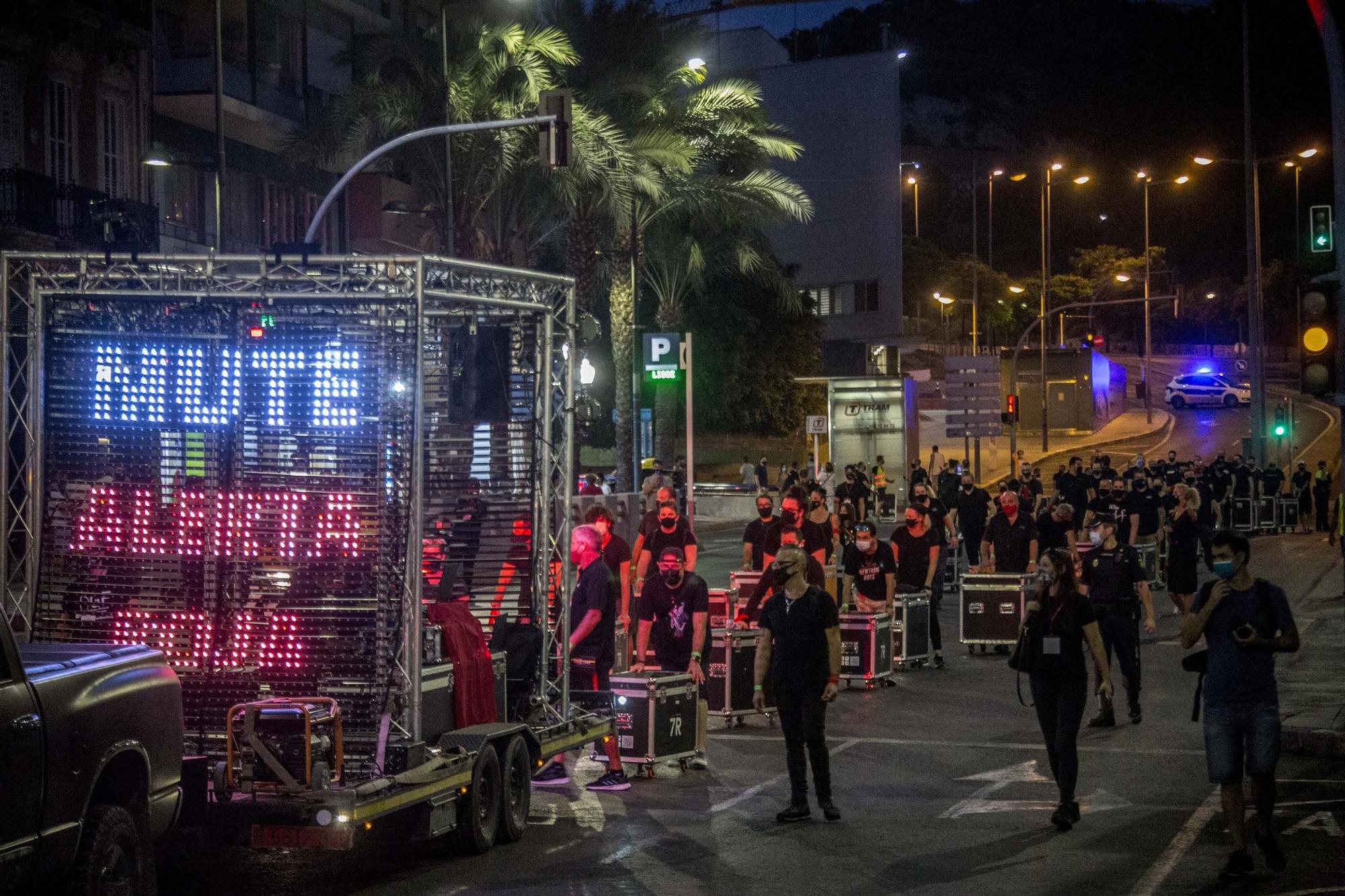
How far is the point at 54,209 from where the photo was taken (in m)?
29.4

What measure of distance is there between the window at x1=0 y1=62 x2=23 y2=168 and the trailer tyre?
23.5 m

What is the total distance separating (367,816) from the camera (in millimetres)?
8383

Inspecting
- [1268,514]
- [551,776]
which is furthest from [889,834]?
[1268,514]

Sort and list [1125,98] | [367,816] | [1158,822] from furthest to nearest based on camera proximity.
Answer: [1125,98] → [1158,822] → [367,816]

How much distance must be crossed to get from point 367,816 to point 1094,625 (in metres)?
4.77

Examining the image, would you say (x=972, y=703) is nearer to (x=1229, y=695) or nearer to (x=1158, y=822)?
(x=1158, y=822)

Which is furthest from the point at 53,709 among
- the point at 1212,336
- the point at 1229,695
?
the point at 1212,336

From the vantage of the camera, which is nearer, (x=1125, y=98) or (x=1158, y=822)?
(x=1158, y=822)

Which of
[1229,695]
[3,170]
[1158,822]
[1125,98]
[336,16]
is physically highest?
[1125,98]

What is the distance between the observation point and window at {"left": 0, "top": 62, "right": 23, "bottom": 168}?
2847 centimetres

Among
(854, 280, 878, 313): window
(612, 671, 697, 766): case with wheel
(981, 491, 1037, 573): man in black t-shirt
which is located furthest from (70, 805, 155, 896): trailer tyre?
(854, 280, 878, 313): window

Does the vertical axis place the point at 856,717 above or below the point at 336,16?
below

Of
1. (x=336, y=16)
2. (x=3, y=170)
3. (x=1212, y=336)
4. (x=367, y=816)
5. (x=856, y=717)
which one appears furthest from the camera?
(x=1212, y=336)

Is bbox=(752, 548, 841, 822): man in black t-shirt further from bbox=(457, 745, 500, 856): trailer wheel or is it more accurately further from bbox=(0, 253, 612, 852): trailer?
bbox=(457, 745, 500, 856): trailer wheel
